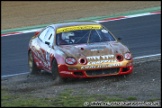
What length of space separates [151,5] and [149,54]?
31.6 ft

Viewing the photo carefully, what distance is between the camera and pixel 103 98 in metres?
10.0

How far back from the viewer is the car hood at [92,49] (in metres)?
12.8

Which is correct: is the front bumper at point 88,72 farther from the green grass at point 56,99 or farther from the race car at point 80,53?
the green grass at point 56,99

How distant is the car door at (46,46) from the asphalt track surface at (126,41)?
45.5 inches

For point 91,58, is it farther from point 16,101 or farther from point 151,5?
point 151,5

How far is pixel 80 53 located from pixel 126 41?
576cm

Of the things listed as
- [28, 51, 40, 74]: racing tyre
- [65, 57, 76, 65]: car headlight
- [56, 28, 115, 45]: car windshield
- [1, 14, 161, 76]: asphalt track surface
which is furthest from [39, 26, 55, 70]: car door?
[1, 14, 161, 76]: asphalt track surface

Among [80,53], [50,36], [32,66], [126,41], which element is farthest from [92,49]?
[126,41]

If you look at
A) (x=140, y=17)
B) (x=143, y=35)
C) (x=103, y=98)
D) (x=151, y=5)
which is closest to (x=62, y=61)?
(x=103, y=98)

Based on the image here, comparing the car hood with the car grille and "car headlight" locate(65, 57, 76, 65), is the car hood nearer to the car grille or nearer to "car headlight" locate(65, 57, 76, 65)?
"car headlight" locate(65, 57, 76, 65)

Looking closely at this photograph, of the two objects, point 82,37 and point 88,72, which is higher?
point 82,37

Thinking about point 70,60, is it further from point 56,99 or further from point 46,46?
point 56,99

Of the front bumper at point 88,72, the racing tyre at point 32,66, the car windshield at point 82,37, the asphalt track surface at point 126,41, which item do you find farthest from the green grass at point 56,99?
the asphalt track surface at point 126,41

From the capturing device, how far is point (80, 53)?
42.0 feet
